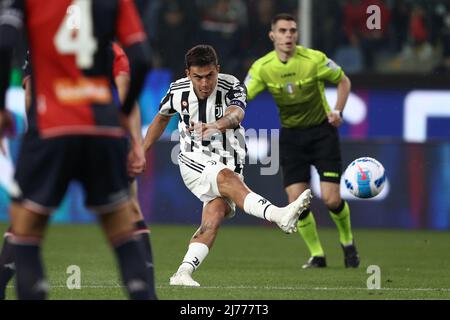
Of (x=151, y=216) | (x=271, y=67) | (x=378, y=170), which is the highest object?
(x=271, y=67)

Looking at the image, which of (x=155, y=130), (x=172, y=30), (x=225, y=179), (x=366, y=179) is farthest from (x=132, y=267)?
(x=172, y=30)

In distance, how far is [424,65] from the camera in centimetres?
1633

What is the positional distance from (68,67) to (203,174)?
3.51 m

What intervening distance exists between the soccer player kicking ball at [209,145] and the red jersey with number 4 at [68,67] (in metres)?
2.85

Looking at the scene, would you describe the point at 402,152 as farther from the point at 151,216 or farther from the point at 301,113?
the point at 301,113

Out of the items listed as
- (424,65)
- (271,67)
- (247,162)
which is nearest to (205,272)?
(271,67)

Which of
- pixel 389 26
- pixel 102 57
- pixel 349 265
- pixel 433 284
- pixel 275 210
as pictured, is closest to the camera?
pixel 102 57

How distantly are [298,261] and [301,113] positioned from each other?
1490mm

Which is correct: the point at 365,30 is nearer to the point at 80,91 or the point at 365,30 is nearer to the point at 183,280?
the point at 183,280

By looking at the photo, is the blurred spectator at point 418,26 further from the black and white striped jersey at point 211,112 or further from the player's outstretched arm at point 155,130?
the player's outstretched arm at point 155,130

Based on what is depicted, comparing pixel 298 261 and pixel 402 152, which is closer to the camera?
pixel 298 261

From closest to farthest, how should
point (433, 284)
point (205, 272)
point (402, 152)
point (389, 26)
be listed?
point (433, 284), point (205, 272), point (402, 152), point (389, 26)

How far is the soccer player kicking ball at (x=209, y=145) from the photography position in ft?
Result: 27.7

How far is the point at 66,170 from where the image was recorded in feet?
17.6
